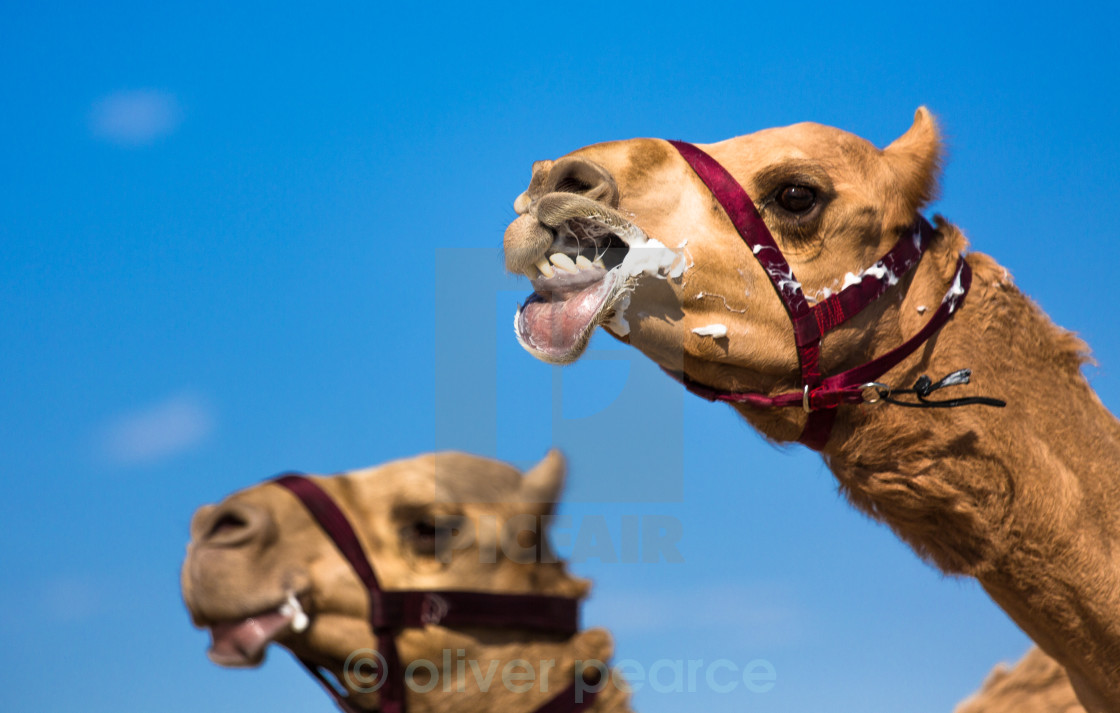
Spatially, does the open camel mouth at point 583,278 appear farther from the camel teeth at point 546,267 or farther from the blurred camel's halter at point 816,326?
the blurred camel's halter at point 816,326

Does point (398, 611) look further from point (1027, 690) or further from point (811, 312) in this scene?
point (1027, 690)

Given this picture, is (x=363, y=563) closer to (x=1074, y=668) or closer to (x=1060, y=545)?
(x=1060, y=545)

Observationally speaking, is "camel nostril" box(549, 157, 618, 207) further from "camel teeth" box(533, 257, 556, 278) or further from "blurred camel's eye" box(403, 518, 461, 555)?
"blurred camel's eye" box(403, 518, 461, 555)

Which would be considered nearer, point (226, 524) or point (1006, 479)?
point (226, 524)

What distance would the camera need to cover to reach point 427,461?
138 inches

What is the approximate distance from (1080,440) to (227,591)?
12.4 ft

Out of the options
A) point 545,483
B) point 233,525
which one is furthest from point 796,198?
point 233,525

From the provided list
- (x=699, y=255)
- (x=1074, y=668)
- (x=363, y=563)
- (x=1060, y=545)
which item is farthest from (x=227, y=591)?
(x=1074, y=668)

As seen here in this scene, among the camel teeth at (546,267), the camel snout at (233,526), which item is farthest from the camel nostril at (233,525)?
the camel teeth at (546,267)

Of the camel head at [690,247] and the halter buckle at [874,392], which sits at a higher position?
the camel head at [690,247]

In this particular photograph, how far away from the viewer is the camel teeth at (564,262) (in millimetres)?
4645

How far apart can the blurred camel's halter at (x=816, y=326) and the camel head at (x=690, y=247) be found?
0.13ft

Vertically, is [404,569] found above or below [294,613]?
above

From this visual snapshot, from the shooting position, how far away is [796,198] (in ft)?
16.2
